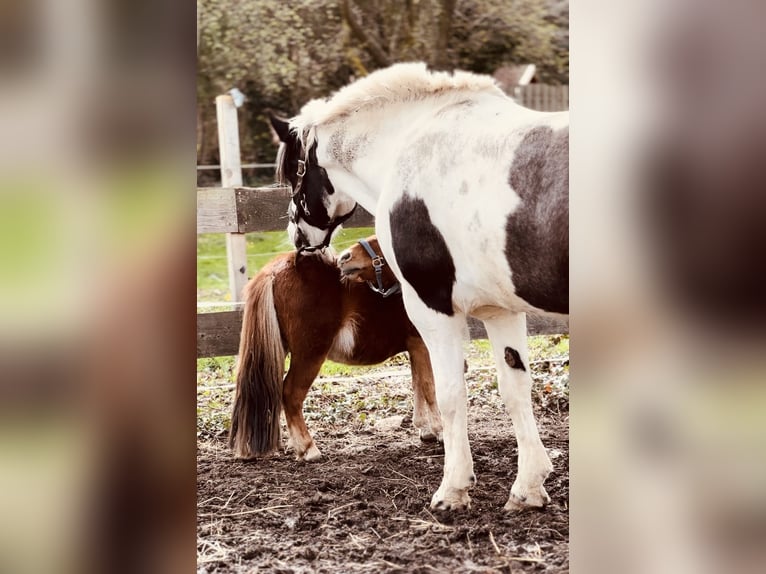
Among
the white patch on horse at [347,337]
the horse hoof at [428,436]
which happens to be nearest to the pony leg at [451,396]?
the white patch on horse at [347,337]

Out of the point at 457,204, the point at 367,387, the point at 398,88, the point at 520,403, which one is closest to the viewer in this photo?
the point at 457,204

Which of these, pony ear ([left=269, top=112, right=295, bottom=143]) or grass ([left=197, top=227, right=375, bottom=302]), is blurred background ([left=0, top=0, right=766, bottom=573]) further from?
grass ([left=197, top=227, right=375, bottom=302])

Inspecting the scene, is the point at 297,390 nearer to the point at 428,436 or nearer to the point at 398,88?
the point at 428,436

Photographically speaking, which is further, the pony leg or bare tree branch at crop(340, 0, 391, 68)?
bare tree branch at crop(340, 0, 391, 68)

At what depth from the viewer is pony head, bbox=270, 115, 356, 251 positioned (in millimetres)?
3441

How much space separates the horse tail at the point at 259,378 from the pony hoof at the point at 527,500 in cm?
124

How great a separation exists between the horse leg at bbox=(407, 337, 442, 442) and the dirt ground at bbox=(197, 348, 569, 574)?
8 cm

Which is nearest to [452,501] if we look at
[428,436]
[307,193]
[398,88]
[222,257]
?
[428,436]

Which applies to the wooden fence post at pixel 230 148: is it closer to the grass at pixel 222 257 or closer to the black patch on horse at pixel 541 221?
the grass at pixel 222 257

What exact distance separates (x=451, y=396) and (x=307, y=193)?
1249mm

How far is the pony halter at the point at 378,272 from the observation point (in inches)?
139

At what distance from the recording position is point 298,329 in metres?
3.57

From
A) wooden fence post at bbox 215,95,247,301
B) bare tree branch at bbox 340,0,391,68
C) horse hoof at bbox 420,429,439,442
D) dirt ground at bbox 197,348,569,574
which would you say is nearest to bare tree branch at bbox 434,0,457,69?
bare tree branch at bbox 340,0,391,68

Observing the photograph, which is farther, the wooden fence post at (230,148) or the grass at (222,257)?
the grass at (222,257)
